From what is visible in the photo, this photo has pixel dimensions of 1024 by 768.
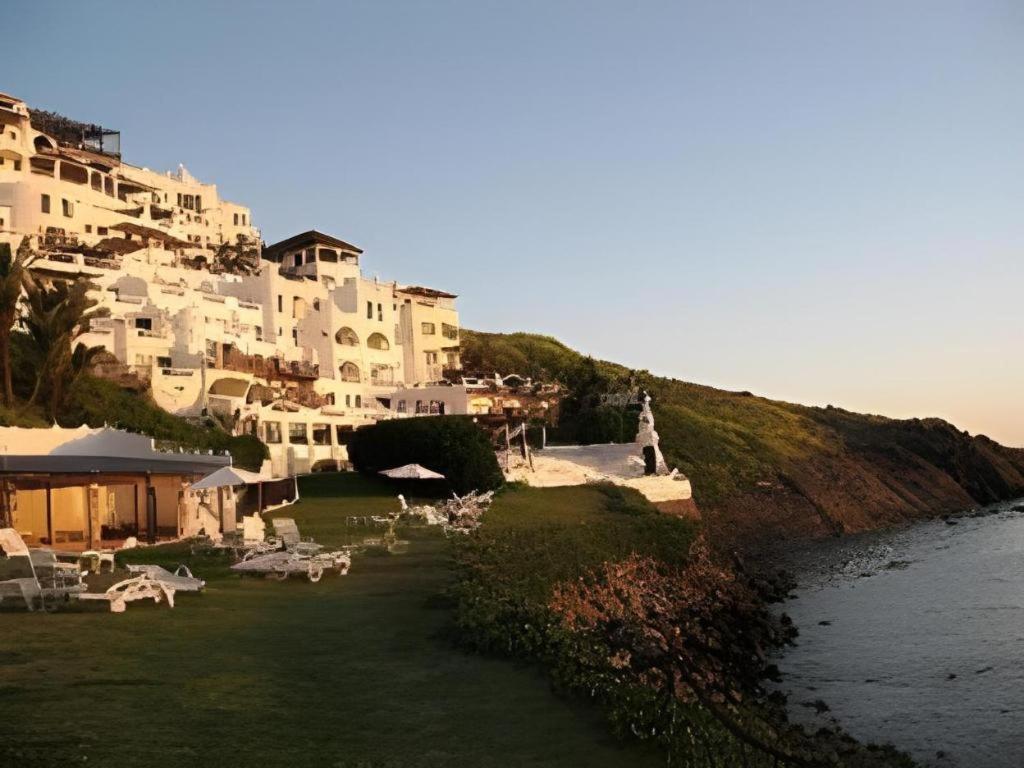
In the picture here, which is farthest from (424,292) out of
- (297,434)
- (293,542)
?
(293,542)

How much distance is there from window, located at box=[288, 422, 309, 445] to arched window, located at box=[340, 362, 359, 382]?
14.5 m

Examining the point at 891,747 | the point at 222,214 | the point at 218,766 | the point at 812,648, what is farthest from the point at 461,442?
the point at 222,214

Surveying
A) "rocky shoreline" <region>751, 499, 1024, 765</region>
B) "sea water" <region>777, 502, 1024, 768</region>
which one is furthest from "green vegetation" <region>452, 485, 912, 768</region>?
"sea water" <region>777, 502, 1024, 768</region>

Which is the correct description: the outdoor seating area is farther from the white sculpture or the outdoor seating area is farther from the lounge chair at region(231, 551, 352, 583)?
the white sculpture

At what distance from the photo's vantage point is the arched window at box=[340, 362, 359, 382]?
243 ft

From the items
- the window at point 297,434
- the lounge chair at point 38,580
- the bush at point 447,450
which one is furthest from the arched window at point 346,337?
the lounge chair at point 38,580

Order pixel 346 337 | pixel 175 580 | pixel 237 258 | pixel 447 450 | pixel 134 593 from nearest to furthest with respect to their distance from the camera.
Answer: pixel 134 593, pixel 175 580, pixel 447 450, pixel 346 337, pixel 237 258

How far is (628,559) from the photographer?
107ft

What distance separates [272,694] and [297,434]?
48.3 meters

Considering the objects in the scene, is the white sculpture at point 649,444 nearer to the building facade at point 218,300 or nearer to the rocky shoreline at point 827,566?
the rocky shoreline at point 827,566

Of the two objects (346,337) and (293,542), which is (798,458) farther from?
(293,542)

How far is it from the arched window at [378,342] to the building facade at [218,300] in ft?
0.33

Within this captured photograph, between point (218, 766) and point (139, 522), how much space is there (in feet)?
87.4

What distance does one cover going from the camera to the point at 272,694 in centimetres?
1195
